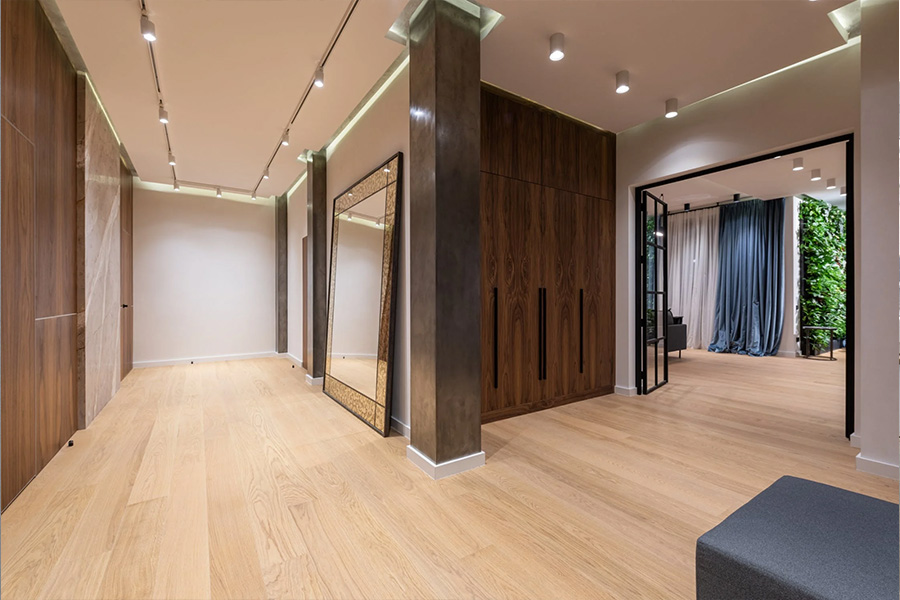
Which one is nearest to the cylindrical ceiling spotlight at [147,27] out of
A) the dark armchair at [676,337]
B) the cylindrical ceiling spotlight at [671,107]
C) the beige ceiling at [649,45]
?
the beige ceiling at [649,45]

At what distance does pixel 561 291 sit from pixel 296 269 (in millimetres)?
4495

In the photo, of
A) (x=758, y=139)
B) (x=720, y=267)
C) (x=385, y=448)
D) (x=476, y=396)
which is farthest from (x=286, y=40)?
(x=720, y=267)

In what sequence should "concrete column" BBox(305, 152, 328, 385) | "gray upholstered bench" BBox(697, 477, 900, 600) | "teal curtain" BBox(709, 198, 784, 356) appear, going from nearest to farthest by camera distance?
"gray upholstered bench" BBox(697, 477, 900, 600) → "concrete column" BBox(305, 152, 328, 385) → "teal curtain" BBox(709, 198, 784, 356)

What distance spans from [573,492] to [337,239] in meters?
3.33

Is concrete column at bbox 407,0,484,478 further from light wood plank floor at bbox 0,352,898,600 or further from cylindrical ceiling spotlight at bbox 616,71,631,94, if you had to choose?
cylindrical ceiling spotlight at bbox 616,71,631,94

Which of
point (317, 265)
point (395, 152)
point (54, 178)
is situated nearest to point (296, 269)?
point (317, 265)

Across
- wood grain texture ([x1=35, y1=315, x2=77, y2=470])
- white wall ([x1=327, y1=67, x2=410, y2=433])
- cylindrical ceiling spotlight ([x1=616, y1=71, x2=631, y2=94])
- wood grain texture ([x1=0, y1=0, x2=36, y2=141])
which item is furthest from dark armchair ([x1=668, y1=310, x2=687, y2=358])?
wood grain texture ([x1=0, y1=0, x2=36, y2=141])

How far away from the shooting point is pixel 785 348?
7.22 meters

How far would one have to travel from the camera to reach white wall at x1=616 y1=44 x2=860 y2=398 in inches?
114

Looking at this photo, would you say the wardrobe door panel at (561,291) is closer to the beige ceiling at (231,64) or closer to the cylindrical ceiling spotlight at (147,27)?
the beige ceiling at (231,64)

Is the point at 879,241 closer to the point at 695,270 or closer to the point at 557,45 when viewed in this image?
the point at 557,45

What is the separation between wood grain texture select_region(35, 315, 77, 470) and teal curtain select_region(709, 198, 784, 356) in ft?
31.8

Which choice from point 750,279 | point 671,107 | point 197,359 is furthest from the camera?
point 750,279

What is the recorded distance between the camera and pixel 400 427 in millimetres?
3031
